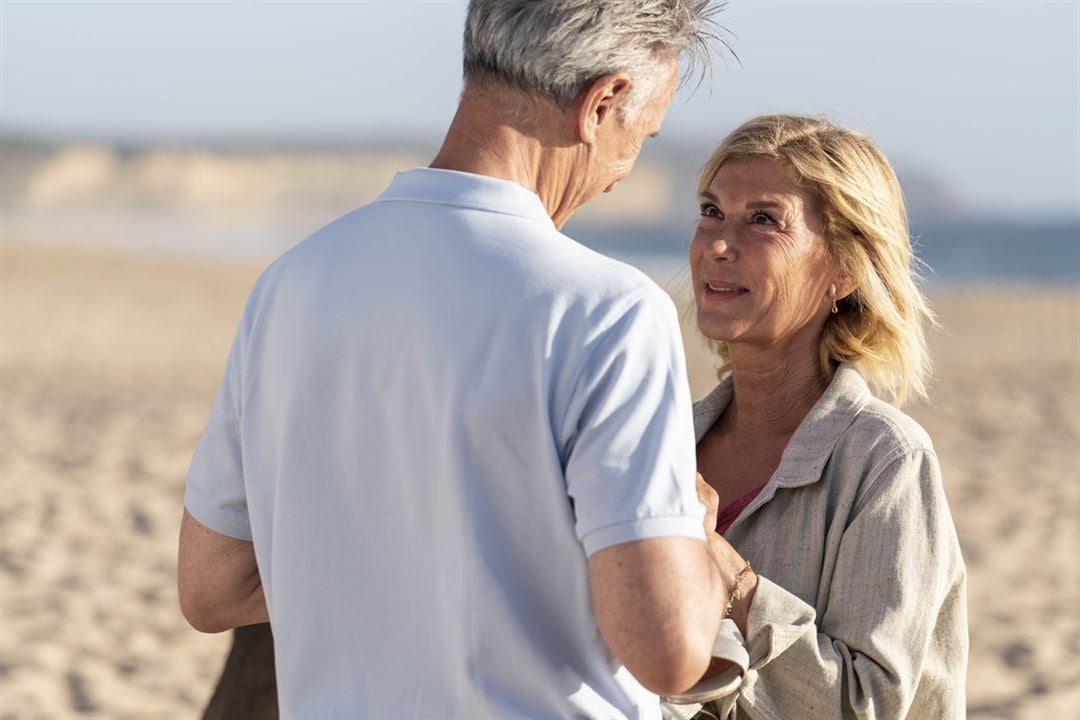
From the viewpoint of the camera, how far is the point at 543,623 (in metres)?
1.54

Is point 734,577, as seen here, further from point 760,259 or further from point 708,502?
point 760,259

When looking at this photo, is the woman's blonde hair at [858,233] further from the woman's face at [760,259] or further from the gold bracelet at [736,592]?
the gold bracelet at [736,592]

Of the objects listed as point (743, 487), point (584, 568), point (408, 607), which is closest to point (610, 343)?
point (584, 568)

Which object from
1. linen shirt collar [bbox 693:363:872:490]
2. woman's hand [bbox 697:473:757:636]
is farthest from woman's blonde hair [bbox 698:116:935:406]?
woman's hand [bbox 697:473:757:636]

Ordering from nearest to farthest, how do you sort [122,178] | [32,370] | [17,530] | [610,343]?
[610,343], [17,530], [32,370], [122,178]

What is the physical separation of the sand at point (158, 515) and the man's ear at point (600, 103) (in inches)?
168

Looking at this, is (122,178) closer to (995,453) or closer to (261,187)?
(261,187)

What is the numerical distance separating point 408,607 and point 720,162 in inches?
54.8

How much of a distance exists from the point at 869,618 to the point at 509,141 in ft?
3.47

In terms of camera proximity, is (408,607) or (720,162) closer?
(408,607)

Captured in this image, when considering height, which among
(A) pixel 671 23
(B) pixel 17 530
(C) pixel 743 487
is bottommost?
(B) pixel 17 530

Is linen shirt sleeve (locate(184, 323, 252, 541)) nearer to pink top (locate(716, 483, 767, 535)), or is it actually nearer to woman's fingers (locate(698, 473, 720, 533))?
woman's fingers (locate(698, 473, 720, 533))

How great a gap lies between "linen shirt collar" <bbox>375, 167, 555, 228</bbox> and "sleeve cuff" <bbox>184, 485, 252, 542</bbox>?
1.73 feet

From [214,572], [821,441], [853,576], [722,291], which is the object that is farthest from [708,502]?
[722,291]
